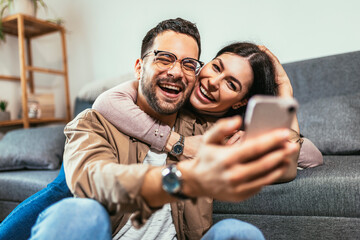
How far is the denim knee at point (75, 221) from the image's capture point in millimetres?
547

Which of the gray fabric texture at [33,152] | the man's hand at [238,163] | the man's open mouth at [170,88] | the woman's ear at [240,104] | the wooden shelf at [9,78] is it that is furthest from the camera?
the wooden shelf at [9,78]

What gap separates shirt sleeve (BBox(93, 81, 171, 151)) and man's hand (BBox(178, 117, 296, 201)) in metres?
0.47

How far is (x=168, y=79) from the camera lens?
948 millimetres

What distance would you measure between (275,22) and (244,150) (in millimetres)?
1790

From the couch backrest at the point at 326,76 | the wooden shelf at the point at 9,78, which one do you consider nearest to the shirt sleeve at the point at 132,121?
the couch backrest at the point at 326,76

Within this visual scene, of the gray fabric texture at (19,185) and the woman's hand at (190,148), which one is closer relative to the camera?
the woman's hand at (190,148)

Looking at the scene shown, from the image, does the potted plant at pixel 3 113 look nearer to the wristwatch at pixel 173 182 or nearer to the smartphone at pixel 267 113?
the wristwatch at pixel 173 182

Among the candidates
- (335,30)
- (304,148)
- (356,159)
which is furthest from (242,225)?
(335,30)

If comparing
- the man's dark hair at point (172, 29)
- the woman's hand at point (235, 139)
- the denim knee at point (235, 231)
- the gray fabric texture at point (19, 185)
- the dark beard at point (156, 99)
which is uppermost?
the man's dark hair at point (172, 29)

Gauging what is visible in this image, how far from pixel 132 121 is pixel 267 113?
563 millimetres

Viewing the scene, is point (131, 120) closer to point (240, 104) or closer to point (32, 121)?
point (240, 104)

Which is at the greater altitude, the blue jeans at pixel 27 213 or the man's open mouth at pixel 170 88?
the man's open mouth at pixel 170 88

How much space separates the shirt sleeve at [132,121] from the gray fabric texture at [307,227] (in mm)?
483

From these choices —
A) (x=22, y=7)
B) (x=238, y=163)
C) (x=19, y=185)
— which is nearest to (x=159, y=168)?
(x=238, y=163)
